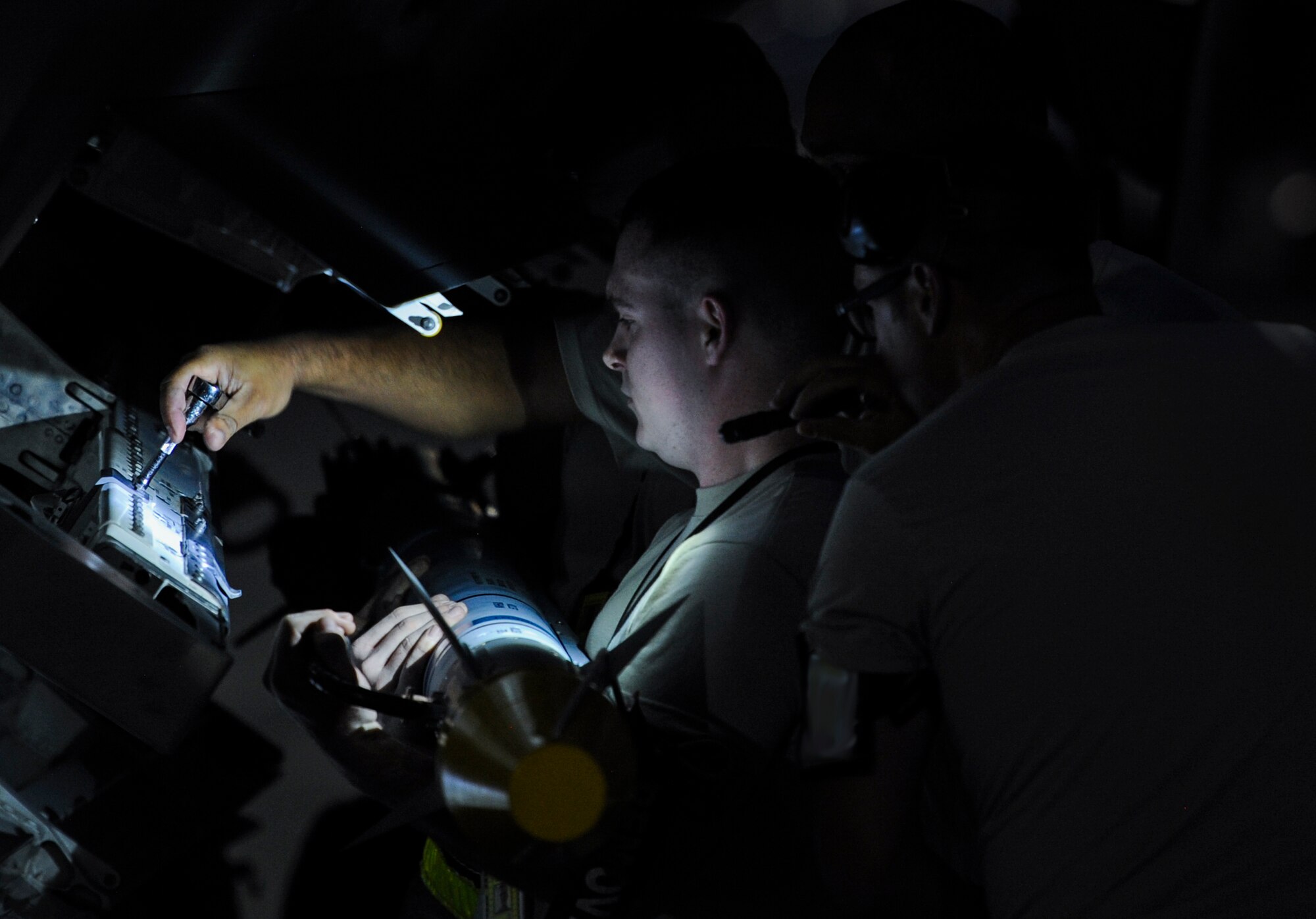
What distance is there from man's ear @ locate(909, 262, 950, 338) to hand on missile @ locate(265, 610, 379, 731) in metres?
0.63

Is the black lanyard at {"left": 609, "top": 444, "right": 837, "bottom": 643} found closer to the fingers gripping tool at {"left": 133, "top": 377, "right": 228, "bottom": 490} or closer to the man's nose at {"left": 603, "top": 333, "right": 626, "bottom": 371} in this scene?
the man's nose at {"left": 603, "top": 333, "right": 626, "bottom": 371}

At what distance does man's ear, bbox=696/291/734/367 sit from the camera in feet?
4.23

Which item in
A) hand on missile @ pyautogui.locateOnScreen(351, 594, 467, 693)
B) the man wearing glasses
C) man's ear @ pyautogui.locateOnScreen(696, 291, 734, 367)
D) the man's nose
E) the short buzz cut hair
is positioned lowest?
hand on missile @ pyautogui.locateOnScreen(351, 594, 467, 693)

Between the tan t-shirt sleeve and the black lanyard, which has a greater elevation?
the black lanyard

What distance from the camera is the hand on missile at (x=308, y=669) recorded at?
107 centimetres

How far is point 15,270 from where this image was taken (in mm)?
1450

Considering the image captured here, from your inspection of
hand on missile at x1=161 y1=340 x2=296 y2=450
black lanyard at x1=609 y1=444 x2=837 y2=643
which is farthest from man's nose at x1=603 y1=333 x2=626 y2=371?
hand on missile at x1=161 y1=340 x2=296 y2=450

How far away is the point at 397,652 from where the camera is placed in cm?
118

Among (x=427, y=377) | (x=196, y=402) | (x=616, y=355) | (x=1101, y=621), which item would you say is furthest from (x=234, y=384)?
(x=1101, y=621)

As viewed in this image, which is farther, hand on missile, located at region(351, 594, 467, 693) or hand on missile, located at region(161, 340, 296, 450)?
hand on missile, located at region(161, 340, 296, 450)

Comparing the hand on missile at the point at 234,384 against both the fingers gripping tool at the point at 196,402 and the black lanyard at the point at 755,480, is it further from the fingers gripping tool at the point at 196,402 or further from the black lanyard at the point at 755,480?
the black lanyard at the point at 755,480

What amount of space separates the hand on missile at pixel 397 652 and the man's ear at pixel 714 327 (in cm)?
42

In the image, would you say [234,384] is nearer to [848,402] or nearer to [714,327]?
[714,327]

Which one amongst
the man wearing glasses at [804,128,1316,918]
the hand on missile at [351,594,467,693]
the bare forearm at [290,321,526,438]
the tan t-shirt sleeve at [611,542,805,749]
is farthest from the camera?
the bare forearm at [290,321,526,438]
